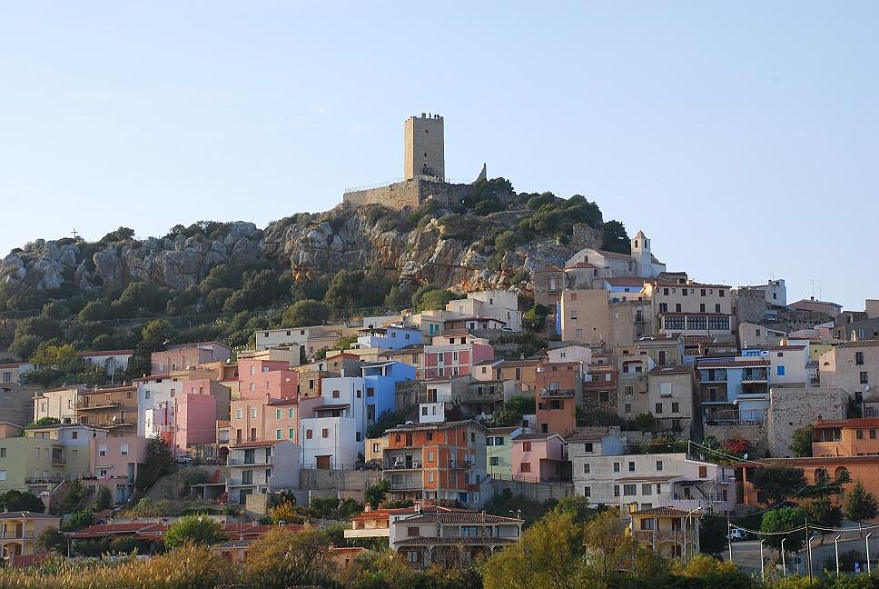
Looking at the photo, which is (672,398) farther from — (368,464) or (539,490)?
(368,464)

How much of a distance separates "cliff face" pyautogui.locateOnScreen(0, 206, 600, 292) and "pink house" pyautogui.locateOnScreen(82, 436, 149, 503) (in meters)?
25.6

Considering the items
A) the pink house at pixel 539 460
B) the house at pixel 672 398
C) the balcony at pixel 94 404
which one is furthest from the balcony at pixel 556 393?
the balcony at pixel 94 404

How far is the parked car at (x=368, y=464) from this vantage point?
221ft

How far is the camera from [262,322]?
315 ft

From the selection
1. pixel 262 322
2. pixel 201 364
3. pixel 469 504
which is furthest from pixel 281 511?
pixel 262 322

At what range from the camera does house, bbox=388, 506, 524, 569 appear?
57.3m

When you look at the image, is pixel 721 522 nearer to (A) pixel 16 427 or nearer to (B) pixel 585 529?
(B) pixel 585 529

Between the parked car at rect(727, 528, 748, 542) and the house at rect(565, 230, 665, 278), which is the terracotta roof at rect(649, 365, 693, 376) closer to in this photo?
the parked car at rect(727, 528, 748, 542)

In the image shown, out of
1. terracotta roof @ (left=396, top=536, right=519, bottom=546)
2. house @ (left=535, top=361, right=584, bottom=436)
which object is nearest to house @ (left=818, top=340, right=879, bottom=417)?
house @ (left=535, top=361, right=584, bottom=436)

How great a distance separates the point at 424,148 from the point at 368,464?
4666 cm

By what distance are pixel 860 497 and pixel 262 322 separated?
45237 mm

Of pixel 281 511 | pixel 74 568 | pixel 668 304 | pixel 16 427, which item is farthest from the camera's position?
pixel 668 304

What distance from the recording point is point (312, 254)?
4055 inches

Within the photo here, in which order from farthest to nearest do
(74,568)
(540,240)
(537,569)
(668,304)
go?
(540,240) → (668,304) → (74,568) → (537,569)
